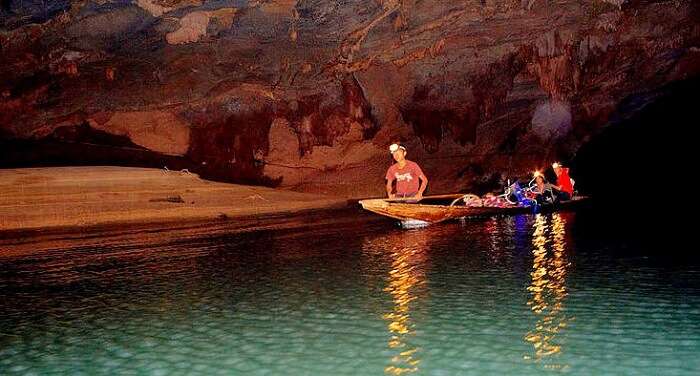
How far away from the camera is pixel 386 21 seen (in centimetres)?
1310

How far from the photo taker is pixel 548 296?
502 cm

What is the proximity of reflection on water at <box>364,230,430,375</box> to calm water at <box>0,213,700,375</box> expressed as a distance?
0.02 m

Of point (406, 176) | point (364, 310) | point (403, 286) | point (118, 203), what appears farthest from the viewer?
point (118, 203)

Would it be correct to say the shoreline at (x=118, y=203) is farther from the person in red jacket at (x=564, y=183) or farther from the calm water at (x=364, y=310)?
the person in red jacket at (x=564, y=183)

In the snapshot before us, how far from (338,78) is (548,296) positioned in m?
12.2

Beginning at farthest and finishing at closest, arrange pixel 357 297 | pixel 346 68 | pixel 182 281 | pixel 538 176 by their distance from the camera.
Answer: pixel 346 68 → pixel 538 176 → pixel 182 281 → pixel 357 297

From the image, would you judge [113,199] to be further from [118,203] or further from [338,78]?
[338,78]

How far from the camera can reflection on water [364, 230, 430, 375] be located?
359cm

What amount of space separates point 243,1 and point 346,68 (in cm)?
420

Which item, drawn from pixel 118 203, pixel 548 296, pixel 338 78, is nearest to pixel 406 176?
pixel 548 296

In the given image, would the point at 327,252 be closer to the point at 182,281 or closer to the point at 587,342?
the point at 182,281

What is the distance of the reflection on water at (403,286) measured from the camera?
11.8ft

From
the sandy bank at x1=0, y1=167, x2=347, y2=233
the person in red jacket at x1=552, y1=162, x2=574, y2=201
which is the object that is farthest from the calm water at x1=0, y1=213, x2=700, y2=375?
the person in red jacket at x1=552, y1=162, x2=574, y2=201

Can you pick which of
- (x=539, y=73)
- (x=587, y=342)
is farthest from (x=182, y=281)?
(x=539, y=73)
